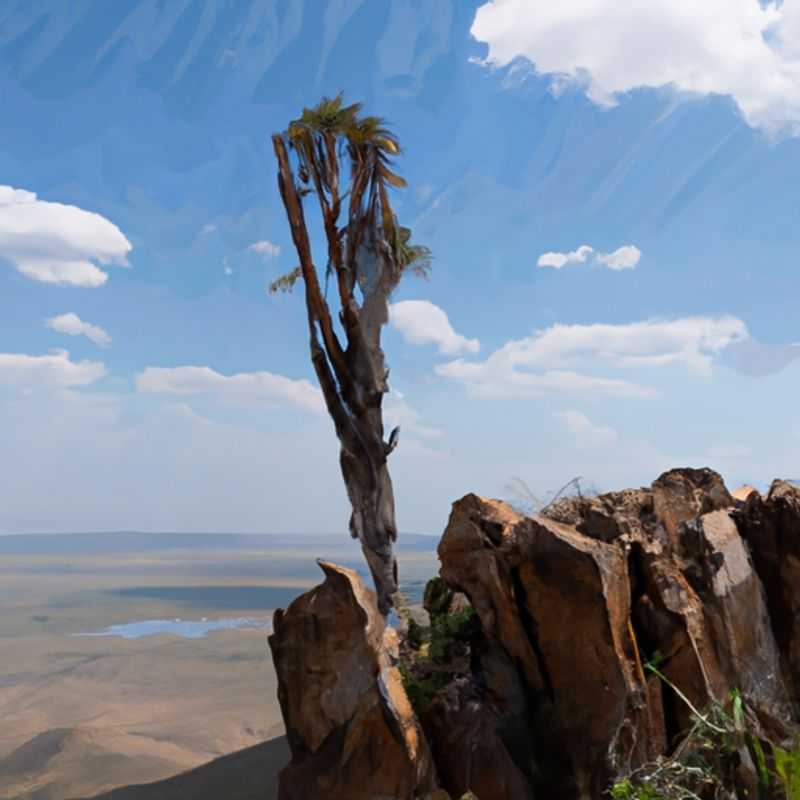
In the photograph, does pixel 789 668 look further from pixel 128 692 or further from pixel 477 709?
pixel 128 692

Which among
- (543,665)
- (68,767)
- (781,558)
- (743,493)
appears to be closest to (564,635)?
(543,665)

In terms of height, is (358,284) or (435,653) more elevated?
(358,284)

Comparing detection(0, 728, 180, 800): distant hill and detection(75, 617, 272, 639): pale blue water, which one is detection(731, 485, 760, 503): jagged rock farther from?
detection(75, 617, 272, 639): pale blue water

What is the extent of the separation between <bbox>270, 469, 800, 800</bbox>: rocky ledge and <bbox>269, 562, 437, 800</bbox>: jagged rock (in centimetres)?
1

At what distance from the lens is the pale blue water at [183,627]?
22922mm

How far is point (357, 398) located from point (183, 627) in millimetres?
13948

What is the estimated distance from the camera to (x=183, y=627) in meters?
24.4

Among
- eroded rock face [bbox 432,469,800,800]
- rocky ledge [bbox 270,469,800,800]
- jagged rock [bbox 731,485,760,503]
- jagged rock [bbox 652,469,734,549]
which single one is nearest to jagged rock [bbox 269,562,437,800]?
rocky ledge [bbox 270,469,800,800]

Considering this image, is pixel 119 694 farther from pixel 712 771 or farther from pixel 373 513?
pixel 712 771

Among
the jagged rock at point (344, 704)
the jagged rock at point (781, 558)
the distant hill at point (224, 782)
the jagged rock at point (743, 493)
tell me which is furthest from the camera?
the distant hill at point (224, 782)

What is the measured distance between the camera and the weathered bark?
12781 millimetres

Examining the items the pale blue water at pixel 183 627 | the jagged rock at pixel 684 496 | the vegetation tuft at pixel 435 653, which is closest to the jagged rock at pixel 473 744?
the vegetation tuft at pixel 435 653

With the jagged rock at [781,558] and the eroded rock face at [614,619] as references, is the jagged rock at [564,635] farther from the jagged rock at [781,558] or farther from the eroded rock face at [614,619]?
the jagged rock at [781,558]

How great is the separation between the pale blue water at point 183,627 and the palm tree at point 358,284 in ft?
35.9
